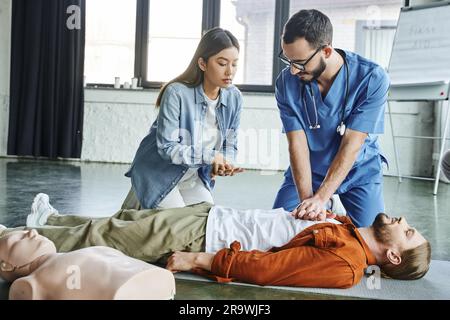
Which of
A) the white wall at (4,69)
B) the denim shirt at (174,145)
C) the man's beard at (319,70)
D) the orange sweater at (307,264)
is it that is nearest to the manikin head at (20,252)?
the orange sweater at (307,264)

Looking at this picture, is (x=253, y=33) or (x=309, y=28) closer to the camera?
(x=309, y=28)

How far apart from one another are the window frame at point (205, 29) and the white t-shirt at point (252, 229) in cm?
395

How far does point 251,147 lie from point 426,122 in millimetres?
1732

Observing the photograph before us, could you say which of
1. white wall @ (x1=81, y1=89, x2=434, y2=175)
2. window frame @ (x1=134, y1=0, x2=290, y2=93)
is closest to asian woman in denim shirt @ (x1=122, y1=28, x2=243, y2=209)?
white wall @ (x1=81, y1=89, x2=434, y2=175)

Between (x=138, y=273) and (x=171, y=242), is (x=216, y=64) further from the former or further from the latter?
(x=138, y=273)

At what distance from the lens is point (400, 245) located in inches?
63.2

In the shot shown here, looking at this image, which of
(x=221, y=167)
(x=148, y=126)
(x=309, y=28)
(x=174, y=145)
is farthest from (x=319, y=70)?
(x=148, y=126)

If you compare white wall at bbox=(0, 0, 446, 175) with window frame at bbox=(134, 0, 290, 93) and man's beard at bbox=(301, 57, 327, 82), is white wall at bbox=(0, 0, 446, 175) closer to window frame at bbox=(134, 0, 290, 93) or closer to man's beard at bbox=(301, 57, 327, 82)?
window frame at bbox=(134, 0, 290, 93)

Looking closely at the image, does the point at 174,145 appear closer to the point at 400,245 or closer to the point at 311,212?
the point at 311,212

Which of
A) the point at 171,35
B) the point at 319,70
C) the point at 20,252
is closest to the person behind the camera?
the point at 20,252

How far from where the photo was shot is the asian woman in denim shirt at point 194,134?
213cm

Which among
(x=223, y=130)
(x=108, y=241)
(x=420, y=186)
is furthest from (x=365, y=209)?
(x=420, y=186)

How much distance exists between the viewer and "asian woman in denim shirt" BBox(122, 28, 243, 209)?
213cm

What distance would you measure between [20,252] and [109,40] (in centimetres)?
469
